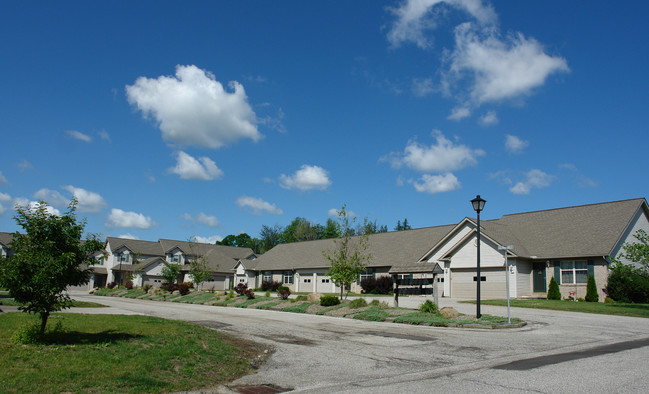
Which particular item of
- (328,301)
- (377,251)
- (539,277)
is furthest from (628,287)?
(377,251)

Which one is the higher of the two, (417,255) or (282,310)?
(417,255)

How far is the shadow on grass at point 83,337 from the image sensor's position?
10.6 metres

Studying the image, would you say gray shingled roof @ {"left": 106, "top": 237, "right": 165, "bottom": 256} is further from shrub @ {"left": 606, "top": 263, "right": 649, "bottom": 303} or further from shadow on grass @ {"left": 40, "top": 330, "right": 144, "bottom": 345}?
shadow on grass @ {"left": 40, "top": 330, "right": 144, "bottom": 345}

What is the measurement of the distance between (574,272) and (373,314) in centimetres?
1892

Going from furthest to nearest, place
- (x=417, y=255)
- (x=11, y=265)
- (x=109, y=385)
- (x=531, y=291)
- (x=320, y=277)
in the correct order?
1. (x=320, y=277)
2. (x=417, y=255)
3. (x=531, y=291)
4. (x=11, y=265)
5. (x=109, y=385)

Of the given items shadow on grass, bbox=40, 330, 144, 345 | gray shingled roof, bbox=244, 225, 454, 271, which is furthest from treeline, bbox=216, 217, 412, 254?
shadow on grass, bbox=40, 330, 144, 345

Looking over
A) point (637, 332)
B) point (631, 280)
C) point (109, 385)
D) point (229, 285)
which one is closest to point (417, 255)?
point (631, 280)

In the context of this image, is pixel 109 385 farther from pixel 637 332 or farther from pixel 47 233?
pixel 637 332

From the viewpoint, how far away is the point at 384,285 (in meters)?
42.8

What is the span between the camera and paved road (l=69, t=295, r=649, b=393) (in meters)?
8.12

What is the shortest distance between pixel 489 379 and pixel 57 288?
9415mm

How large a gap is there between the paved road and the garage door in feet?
48.0

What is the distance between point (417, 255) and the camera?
141ft

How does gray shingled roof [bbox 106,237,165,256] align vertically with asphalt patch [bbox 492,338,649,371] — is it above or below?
above
